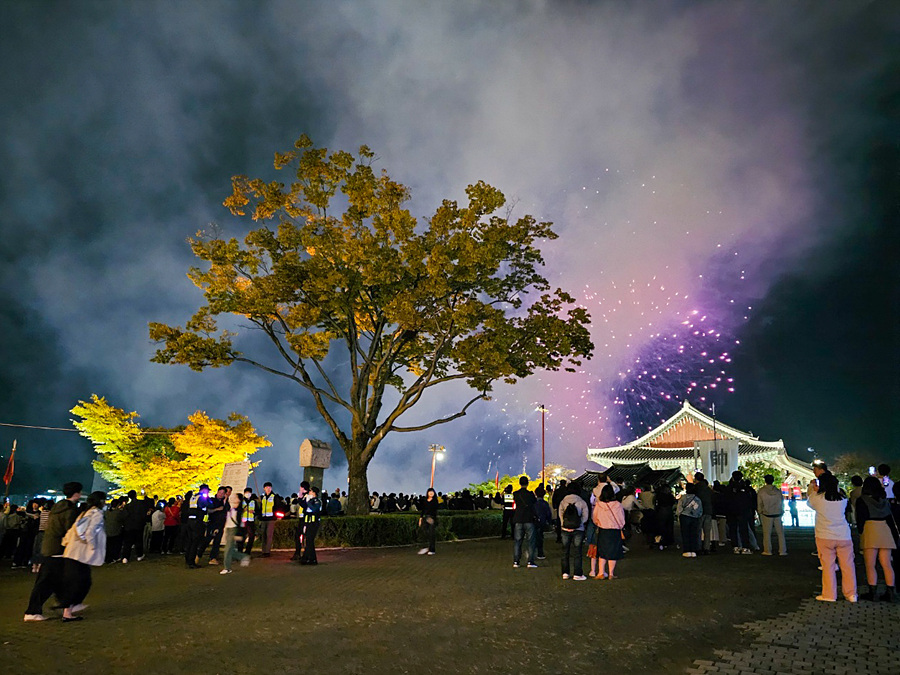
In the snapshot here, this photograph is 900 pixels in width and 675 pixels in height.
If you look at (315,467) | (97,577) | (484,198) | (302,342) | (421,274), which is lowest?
(97,577)

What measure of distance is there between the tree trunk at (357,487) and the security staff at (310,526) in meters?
6.23

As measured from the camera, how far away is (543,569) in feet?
42.1

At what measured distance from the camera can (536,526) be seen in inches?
523

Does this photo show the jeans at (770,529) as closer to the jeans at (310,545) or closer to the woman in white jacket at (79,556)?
the jeans at (310,545)

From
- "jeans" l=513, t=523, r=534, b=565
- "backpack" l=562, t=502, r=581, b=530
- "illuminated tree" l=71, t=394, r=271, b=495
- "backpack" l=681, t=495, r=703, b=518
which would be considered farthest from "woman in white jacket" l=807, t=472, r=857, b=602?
"illuminated tree" l=71, t=394, r=271, b=495

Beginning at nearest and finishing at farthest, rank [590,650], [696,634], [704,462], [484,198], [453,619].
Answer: [590,650] < [696,634] < [453,619] < [484,198] < [704,462]

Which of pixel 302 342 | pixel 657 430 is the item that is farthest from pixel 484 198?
pixel 657 430

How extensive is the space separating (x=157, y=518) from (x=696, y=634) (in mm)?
15610

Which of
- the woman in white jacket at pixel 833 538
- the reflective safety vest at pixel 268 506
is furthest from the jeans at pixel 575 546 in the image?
the reflective safety vest at pixel 268 506

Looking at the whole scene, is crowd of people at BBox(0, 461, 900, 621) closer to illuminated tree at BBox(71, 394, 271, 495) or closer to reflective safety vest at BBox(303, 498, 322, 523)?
reflective safety vest at BBox(303, 498, 322, 523)

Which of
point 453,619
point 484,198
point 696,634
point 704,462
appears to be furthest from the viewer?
point 704,462

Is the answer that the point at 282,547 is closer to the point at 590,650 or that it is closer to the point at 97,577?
the point at 97,577

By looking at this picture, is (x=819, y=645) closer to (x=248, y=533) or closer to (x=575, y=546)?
(x=575, y=546)

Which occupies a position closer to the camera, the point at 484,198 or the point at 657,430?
the point at 484,198
